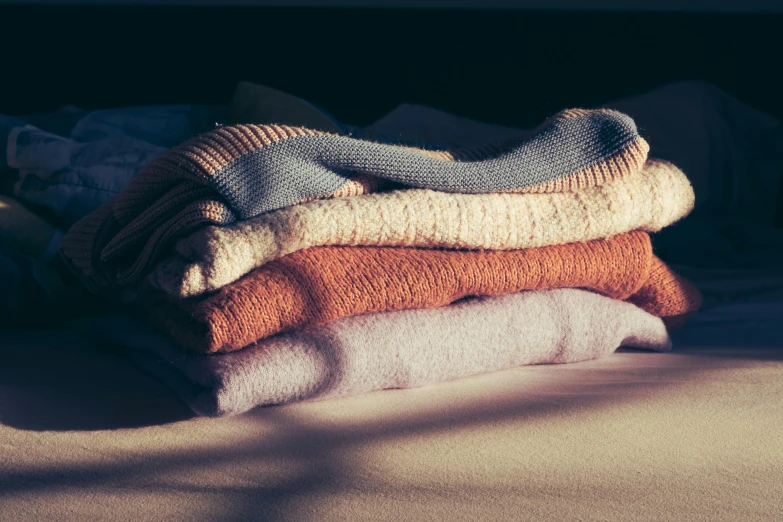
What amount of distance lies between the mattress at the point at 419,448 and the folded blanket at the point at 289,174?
15cm

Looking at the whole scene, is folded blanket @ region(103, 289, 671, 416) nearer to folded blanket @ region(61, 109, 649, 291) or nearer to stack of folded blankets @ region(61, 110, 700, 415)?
stack of folded blankets @ region(61, 110, 700, 415)

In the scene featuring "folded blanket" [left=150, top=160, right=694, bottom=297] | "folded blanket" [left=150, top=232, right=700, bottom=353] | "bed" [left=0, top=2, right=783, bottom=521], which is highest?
"folded blanket" [left=150, top=160, right=694, bottom=297]

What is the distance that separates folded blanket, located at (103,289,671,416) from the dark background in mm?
1057

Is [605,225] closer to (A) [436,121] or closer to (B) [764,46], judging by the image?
(A) [436,121]

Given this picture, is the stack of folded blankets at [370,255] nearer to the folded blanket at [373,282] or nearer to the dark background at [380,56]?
the folded blanket at [373,282]

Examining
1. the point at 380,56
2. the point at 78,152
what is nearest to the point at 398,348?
the point at 78,152

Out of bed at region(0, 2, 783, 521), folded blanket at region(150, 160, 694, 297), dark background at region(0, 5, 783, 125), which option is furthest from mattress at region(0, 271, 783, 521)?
dark background at region(0, 5, 783, 125)

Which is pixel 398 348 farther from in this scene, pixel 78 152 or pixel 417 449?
pixel 78 152

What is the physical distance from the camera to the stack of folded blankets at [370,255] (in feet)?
2.46

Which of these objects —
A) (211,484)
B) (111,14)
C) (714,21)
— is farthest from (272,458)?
(714,21)

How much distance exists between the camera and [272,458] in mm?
665

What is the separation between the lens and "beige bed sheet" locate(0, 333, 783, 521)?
0.58 meters

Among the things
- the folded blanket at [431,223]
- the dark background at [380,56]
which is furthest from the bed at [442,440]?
the dark background at [380,56]

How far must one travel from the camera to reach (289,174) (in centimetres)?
79
